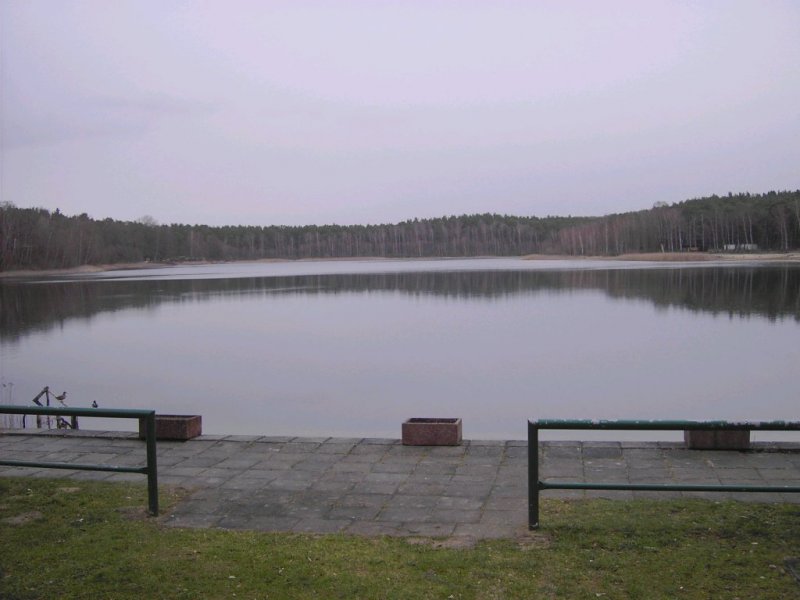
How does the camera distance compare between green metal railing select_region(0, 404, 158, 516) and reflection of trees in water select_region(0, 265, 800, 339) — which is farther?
reflection of trees in water select_region(0, 265, 800, 339)

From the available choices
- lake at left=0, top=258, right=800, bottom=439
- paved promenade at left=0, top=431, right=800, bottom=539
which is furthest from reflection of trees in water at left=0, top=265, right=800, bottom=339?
paved promenade at left=0, top=431, right=800, bottom=539

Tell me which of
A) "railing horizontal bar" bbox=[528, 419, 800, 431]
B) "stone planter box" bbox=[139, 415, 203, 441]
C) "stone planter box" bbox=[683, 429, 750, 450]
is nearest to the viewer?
"railing horizontal bar" bbox=[528, 419, 800, 431]

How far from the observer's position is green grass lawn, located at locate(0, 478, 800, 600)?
4277mm

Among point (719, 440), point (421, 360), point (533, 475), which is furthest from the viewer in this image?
point (421, 360)

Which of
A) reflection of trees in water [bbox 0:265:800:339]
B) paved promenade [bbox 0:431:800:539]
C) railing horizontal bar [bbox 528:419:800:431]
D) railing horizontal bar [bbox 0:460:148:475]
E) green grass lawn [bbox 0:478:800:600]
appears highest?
railing horizontal bar [bbox 528:419:800:431]

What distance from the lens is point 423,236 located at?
553ft

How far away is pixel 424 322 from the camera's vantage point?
29734mm

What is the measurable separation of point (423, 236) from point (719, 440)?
532 feet

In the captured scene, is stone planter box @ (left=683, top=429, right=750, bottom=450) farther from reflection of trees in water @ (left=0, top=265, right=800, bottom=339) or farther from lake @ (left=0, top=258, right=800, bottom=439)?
reflection of trees in water @ (left=0, top=265, right=800, bottom=339)

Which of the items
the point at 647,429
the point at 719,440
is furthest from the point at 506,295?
the point at 647,429

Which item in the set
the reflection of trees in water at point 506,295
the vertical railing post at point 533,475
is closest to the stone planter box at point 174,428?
the vertical railing post at point 533,475

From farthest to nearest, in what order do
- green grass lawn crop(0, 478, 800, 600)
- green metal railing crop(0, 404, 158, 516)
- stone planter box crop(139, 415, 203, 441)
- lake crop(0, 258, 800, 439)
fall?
lake crop(0, 258, 800, 439)
stone planter box crop(139, 415, 203, 441)
green metal railing crop(0, 404, 158, 516)
green grass lawn crop(0, 478, 800, 600)

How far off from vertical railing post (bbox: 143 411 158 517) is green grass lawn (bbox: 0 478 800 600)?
126 millimetres

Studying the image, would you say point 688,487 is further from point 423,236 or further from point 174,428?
point 423,236
